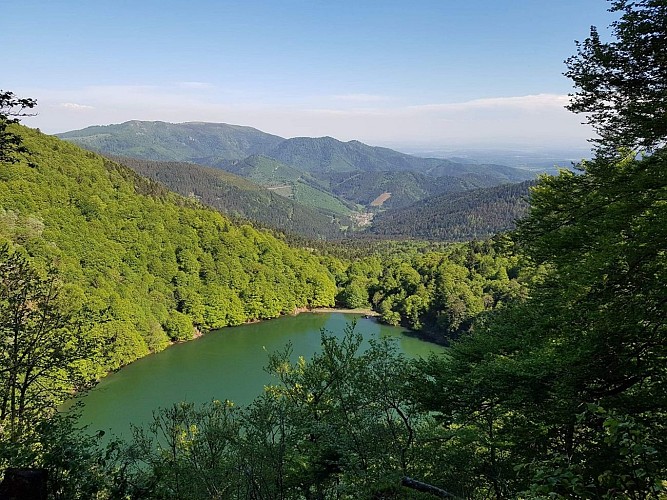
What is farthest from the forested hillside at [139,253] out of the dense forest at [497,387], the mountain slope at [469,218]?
the mountain slope at [469,218]

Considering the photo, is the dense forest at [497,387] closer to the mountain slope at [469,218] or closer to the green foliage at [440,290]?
the green foliage at [440,290]

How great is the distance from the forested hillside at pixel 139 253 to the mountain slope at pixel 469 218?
110 m

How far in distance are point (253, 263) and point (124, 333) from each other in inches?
1003

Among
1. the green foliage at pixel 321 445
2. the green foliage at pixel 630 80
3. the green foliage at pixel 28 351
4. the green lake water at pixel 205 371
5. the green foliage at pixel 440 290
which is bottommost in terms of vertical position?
the green lake water at pixel 205 371

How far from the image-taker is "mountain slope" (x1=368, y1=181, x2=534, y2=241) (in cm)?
16462

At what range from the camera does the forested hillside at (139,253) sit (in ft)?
134

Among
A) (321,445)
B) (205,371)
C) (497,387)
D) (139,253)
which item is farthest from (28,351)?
(139,253)

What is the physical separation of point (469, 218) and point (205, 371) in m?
153

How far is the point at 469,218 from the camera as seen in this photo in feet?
573

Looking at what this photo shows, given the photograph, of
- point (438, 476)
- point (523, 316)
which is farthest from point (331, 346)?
point (523, 316)

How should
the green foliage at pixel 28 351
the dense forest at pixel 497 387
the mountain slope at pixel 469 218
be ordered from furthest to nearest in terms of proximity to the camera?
the mountain slope at pixel 469 218
the green foliage at pixel 28 351
the dense forest at pixel 497 387

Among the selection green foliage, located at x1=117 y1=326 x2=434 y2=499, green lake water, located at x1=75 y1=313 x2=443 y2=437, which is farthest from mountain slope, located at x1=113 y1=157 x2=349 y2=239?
green foliage, located at x1=117 y1=326 x2=434 y2=499

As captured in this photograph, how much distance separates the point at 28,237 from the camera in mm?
37156

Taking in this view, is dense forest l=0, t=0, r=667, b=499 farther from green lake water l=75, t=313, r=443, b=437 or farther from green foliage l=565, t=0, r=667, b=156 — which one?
green lake water l=75, t=313, r=443, b=437
